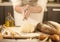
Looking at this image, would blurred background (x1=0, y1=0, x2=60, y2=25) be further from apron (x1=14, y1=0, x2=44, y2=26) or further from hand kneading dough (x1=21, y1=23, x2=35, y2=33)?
hand kneading dough (x1=21, y1=23, x2=35, y2=33)

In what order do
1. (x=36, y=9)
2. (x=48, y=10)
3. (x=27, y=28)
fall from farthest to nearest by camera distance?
(x=48, y=10)
(x=36, y=9)
(x=27, y=28)

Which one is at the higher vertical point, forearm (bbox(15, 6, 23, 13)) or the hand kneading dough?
forearm (bbox(15, 6, 23, 13))

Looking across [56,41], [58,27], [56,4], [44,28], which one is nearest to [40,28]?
[44,28]

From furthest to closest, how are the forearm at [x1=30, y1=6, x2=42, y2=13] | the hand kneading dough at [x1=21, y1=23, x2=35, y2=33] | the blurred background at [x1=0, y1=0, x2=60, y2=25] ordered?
1. the blurred background at [x1=0, y1=0, x2=60, y2=25]
2. the forearm at [x1=30, y1=6, x2=42, y2=13]
3. the hand kneading dough at [x1=21, y1=23, x2=35, y2=33]

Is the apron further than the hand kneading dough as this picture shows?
Yes

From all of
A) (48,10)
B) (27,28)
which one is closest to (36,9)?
(27,28)

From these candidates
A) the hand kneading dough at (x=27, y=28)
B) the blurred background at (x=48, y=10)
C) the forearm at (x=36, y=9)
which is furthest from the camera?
the blurred background at (x=48, y=10)

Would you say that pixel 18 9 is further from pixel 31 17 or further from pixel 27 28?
pixel 27 28

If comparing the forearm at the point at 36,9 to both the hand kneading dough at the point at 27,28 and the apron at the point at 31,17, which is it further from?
the hand kneading dough at the point at 27,28

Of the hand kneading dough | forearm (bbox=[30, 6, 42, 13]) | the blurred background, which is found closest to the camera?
the hand kneading dough

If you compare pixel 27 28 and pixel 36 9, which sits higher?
pixel 36 9

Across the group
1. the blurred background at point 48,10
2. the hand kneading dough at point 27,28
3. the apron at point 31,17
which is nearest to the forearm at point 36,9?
the apron at point 31,17

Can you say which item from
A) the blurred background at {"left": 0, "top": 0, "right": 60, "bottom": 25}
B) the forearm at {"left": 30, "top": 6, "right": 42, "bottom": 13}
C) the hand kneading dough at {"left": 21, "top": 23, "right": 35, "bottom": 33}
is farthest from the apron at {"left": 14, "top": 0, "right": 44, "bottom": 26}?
the blurred background at {"left": 0, "top": 0, "right": 60, "bottom": 25}

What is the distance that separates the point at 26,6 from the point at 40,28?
0.31m
